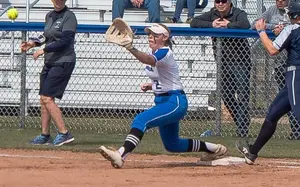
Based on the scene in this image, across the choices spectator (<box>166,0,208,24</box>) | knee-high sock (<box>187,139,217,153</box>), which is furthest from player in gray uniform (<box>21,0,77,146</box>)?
spectator (<box>166,0,208,24</box>)

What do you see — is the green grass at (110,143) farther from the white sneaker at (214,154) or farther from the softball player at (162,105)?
the softball player at (162,105)

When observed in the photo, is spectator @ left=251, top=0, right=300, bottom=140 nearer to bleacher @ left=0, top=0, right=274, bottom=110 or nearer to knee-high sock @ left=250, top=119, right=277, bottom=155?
bleacher @ left=0, top=0, right=274, bottom=110

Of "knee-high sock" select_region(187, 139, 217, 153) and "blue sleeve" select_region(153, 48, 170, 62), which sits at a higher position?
"blue sleeve" select_region(153, 48, 170, 62)

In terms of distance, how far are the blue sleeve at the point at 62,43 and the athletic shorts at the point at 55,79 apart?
0.27 meters

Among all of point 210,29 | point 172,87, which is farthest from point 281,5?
point 172,87

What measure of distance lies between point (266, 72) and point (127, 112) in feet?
8.52

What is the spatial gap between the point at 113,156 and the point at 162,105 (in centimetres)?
78

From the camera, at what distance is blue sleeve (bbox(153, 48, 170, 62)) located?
9.27m

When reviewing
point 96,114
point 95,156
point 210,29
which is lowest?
point 96,114

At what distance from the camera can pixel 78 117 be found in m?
15.2

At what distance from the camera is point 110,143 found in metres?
12.2

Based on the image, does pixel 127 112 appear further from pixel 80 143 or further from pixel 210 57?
pixel 80 143

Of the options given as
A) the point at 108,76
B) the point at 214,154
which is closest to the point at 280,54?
the point at 108,76

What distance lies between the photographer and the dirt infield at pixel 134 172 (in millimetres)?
8312
